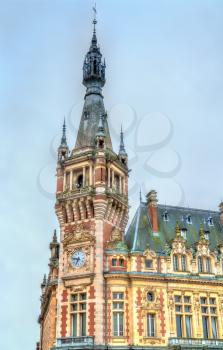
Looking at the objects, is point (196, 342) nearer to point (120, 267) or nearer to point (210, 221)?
point (120, 267)

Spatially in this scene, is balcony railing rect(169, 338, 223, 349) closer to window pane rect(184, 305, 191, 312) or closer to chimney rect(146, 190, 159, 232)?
window pane rect(184, 305, 191, 312)

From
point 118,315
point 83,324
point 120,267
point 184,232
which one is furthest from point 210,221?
point 83,324

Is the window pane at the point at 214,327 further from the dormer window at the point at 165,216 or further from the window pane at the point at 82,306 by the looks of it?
the window pane at the point at 82,306

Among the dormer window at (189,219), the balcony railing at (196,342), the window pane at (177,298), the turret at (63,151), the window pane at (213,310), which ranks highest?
the turret at (63,151)

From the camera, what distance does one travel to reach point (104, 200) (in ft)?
192

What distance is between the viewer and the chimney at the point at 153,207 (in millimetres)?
62719

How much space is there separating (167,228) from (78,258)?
43.4ft

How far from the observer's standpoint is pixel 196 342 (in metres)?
54.5

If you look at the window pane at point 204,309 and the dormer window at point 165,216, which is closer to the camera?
the window pane at point 204,309

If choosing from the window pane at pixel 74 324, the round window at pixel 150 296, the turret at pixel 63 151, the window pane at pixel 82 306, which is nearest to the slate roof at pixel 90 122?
the turret at pixel 63 151

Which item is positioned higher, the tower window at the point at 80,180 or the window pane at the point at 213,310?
the tower window at the point at 80,180

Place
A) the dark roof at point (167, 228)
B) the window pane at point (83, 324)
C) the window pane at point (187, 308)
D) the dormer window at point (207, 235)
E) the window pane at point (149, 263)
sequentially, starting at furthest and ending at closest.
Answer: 1. the dormer window at point (207, 235)
2. the dark roof at point (167, 228)
3. the window pane at point (149, 263)
4. the window pane at point (187, 308)
5. the window pane at point (83, 324)

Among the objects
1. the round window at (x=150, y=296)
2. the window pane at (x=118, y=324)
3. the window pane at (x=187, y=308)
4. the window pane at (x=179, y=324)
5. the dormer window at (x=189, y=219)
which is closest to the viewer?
the window pane at (x=118, y=324)

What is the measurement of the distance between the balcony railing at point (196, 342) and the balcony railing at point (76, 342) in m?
8.88
